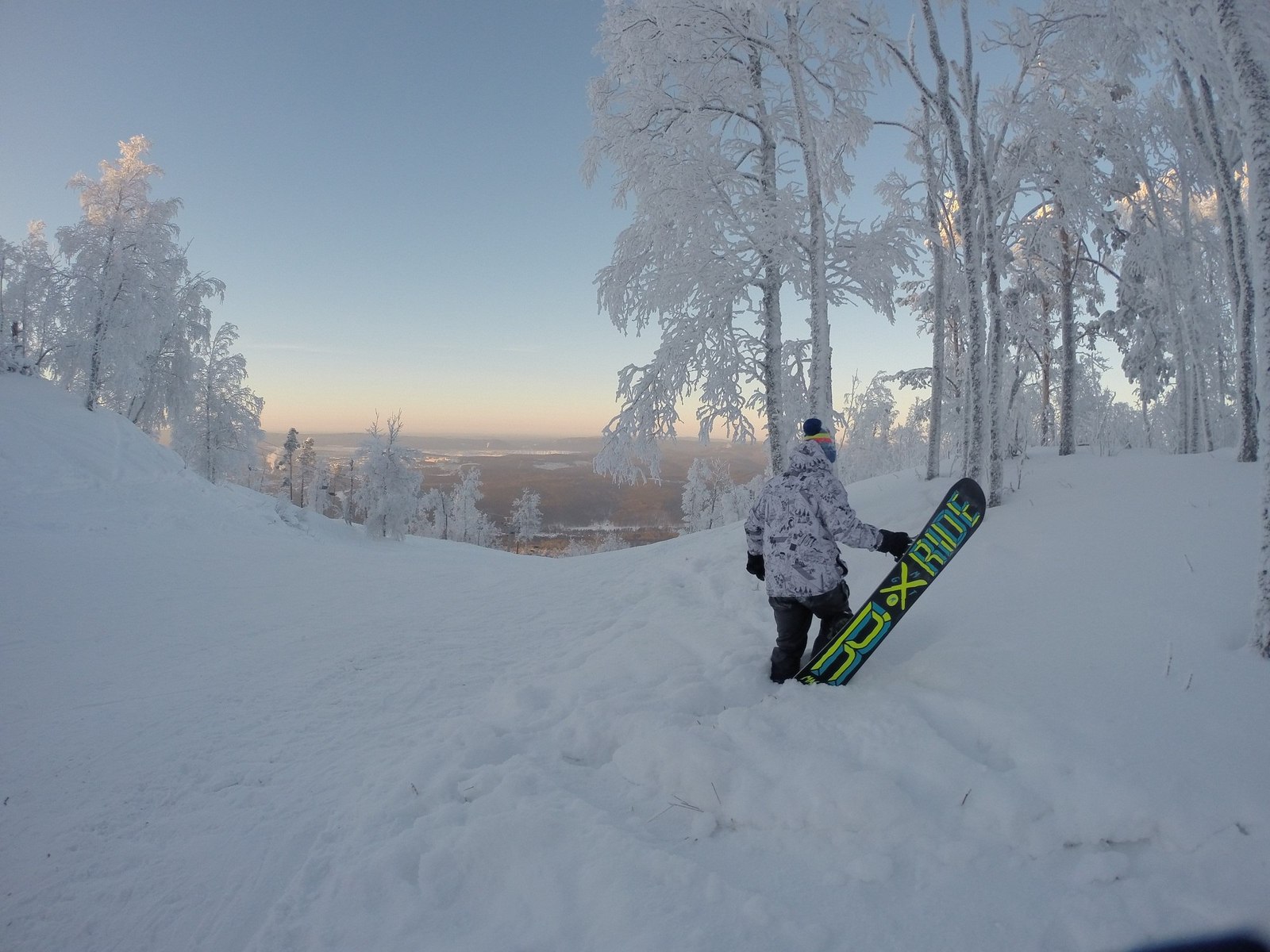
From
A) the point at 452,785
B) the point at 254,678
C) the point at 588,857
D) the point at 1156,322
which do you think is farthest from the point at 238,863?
the point at 1156,322

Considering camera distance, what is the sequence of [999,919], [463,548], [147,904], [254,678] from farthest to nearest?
[463,548], [254,678], [147,904], [999,919]

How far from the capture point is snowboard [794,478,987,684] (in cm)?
417

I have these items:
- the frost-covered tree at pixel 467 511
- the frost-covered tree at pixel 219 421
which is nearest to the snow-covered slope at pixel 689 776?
the frost-covered tree at pixel 219 421

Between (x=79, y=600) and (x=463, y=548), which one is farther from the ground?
(x=79, y=600)

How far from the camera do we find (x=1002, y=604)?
4.74 meters

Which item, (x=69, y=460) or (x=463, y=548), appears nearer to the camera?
(x=69, y=460)

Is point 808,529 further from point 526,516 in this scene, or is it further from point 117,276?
point 526,516

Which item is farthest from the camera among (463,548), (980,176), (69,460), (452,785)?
(463,548)

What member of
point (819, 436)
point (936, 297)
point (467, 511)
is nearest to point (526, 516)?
point (467, 511)

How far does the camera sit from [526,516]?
2343 inches

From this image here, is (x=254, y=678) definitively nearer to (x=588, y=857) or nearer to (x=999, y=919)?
(x=588, y=857)

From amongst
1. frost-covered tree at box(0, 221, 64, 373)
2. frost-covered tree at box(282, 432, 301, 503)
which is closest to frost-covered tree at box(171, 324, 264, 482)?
frost-covered tree at box(0, 221, 64, 373)

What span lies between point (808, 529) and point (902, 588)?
0.90m

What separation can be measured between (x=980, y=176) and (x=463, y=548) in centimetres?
3023
